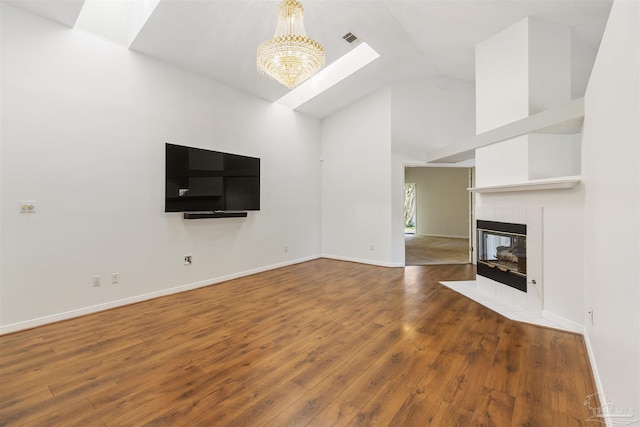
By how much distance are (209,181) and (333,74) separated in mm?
3189

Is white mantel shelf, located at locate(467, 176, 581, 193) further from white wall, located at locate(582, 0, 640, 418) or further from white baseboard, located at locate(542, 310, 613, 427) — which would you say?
white baseboard, located at locate(542, 310, 613, 427)

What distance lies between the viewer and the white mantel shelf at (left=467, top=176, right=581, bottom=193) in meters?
2.71

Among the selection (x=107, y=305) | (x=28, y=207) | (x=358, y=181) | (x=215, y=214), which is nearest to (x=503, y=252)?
(x=358, y=181)

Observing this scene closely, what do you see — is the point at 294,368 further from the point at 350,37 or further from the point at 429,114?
the point at 429,114

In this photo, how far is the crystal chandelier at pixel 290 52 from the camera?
2826 mm

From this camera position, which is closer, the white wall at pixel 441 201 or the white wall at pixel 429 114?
the white wall at pixel 429 114

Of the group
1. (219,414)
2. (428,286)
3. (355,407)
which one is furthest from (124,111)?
(428,286)

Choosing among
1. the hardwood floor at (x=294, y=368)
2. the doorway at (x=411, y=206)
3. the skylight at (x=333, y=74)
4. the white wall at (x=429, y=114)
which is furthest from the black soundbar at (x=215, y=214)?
the doorway at (x=411, y=206)

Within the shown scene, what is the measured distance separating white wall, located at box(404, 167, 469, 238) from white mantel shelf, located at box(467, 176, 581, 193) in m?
7.33

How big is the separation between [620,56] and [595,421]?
201 cm

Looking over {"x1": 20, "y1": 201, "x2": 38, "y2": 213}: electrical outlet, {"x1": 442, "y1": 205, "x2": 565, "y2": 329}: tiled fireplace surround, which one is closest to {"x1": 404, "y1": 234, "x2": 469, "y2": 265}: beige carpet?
{"x1": 442, "y1": 205, "x2": 565, "y2": 329}: tiled fireplace surround

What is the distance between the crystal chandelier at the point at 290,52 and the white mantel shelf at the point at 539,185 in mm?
2657

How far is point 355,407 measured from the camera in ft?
5.70

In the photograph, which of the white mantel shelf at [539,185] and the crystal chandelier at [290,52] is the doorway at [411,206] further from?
the crystal chandelier at [290,52]
